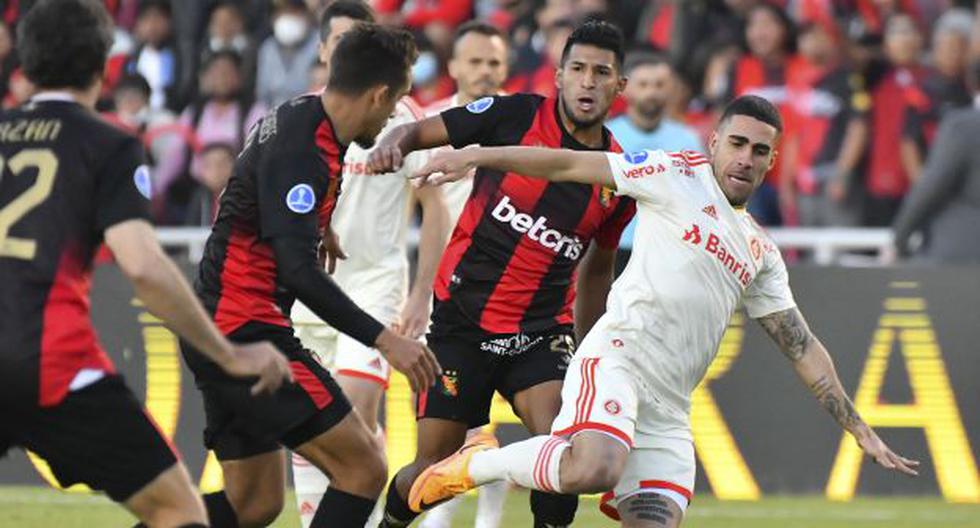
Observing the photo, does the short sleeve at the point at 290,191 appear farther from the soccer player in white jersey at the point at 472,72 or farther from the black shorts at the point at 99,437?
the soccer player in white jersey at the point at 472,72

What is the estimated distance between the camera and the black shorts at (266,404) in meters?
7.65

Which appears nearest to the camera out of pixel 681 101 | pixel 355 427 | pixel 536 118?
pixel 355 427

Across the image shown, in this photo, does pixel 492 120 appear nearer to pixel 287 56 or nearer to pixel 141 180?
pixel 141 180

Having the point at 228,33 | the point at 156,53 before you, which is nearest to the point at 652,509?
the point at 228,33

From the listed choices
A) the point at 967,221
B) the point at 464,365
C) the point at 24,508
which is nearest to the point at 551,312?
the point at 464,365

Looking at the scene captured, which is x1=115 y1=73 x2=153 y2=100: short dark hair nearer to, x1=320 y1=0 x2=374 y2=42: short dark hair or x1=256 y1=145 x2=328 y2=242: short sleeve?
x1=320 y1=0 x2=374 y2=42: short dark hair

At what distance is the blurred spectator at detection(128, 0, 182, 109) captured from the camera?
693 inches

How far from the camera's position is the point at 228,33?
17.8m

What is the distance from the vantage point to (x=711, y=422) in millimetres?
12773

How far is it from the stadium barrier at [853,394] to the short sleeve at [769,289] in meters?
4.14

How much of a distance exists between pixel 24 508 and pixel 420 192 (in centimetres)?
322

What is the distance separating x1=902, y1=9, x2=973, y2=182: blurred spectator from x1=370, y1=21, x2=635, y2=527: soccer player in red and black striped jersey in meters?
6.91

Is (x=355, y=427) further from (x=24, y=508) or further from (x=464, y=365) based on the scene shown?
(x=24, y=508)

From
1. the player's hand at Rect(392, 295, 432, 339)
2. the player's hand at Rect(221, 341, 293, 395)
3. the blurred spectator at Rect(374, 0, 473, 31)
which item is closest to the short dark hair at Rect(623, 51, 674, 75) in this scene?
the player's hand at Rect(392, 295, 432, 339)
